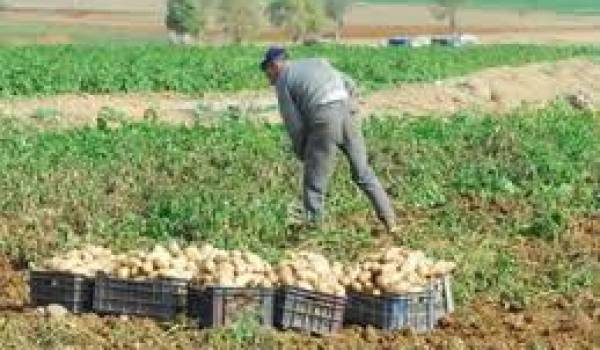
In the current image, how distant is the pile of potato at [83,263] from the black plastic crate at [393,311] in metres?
1.64

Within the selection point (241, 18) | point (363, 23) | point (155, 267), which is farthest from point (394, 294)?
point (363, 23)

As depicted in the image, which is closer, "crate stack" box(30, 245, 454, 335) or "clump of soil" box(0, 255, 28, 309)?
"crate stack" box(30, 245, 454, 335)

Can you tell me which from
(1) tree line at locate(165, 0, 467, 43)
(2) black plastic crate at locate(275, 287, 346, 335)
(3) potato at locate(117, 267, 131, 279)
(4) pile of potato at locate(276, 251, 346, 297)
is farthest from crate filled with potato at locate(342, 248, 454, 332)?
(1) tree line at locate(165, 0, 467, 43)

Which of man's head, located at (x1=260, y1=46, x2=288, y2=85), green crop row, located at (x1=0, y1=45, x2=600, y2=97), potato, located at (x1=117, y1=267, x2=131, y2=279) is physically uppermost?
man's head, located at (x1=260, y1=46, x2=288, y2=85)

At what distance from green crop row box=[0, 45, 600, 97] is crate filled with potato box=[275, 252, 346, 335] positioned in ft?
71.5

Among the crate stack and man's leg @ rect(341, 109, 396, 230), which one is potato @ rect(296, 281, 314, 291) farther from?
man's leg @ rect(341, 109, 396, 230)

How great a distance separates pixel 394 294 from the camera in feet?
29.9

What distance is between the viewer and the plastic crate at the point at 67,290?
933 cm

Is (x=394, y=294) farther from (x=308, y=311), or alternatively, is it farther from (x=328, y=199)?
(x=328, y=199)

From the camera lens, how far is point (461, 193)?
14320mm

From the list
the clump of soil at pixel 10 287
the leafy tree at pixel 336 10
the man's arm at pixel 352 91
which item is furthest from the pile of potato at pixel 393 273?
the leafy tree at pixel 336 10

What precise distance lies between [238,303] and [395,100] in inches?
721

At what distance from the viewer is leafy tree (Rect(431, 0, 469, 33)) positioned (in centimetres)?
10825

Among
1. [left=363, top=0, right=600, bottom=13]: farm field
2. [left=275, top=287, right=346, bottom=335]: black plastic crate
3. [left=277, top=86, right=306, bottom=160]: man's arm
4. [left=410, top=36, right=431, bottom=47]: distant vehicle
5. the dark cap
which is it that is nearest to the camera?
[left=275, top=287, right=346, bottom=335]: black plastic crate
